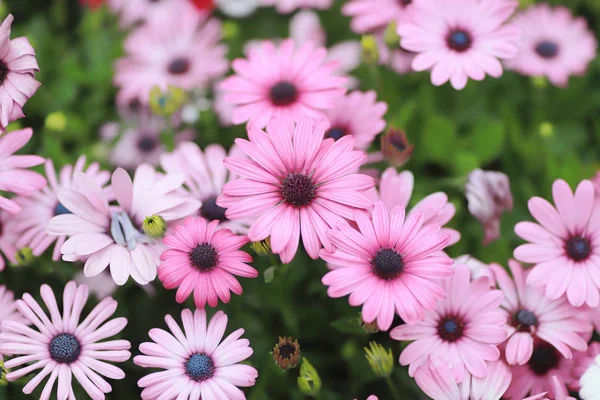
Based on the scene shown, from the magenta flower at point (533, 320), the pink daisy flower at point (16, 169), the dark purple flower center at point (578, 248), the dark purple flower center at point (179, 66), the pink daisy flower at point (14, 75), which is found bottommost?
the magenta flower at point (533, 320)

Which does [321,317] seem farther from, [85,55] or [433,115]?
[85,55]

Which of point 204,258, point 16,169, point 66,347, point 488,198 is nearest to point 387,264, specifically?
point 204,258

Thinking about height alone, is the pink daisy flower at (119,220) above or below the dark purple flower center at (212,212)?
below

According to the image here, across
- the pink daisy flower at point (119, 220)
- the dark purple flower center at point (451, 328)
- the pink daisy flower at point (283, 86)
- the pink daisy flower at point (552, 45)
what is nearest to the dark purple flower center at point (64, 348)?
the pink daisy flower at point (119, 220)

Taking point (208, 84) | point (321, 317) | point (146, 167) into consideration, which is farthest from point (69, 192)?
point (208, 84)

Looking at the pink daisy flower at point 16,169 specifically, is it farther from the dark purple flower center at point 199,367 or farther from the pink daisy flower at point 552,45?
the pink daisy flower at point 552,45

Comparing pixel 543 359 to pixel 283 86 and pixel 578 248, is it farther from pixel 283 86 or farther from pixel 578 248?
pixel 283 86

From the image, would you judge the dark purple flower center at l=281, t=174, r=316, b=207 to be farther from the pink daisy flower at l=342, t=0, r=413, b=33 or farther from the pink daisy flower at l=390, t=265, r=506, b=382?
the pink daisy flower at l=342, t=0, r=413, b=33
